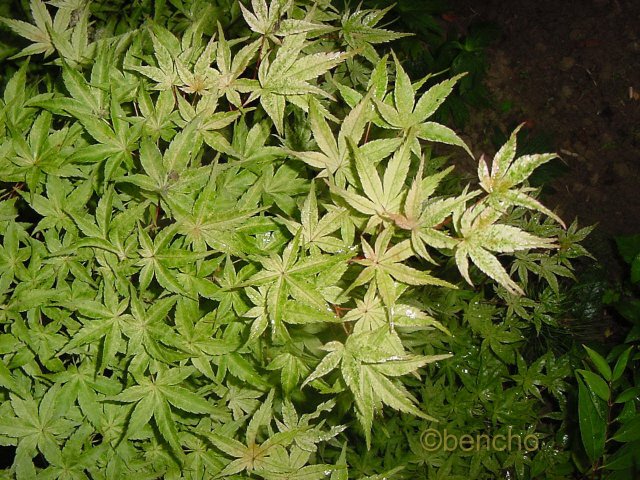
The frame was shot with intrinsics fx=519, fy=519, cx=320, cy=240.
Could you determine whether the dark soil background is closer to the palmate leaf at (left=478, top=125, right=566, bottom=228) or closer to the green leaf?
the green leaf

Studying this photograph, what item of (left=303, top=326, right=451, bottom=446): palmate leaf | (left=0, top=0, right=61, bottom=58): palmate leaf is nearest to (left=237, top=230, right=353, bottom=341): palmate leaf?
(left=303, top=326, right=451, bottom=446): palmate leaf

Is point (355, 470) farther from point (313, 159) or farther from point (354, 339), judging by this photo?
point (313, 159)

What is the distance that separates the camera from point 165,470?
173 centimetres

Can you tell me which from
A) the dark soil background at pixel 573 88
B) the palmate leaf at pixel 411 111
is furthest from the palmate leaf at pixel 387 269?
the dark soil background at pixel 573 88

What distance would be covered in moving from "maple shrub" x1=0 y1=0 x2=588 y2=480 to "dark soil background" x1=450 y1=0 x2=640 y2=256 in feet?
10.5

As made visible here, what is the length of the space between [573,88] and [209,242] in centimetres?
430

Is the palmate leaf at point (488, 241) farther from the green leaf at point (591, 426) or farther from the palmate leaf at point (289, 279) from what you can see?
the green leaf at point (591, 426)

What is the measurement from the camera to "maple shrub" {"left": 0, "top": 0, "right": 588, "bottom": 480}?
1268 mm

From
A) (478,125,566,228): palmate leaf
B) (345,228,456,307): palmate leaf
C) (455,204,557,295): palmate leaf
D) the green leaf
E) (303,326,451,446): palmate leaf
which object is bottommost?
the green leaf

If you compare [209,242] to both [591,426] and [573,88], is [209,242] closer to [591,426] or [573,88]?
[591,426]

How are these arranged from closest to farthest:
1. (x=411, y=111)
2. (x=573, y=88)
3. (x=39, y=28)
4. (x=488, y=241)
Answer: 1. (x=488, y=241)
2. (x=411, y=111)
3. (x=39, y=28)
4. (x=573, y=88)

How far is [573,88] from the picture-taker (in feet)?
15.0

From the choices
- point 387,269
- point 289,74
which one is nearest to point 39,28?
point 289,74

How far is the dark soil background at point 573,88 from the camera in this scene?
4.34 metres
